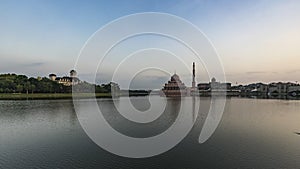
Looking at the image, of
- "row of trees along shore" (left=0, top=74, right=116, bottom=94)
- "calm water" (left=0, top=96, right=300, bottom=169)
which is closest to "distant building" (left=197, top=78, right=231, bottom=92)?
"row of trees along shore" (left=0, top=74, right=116, bottom=94)

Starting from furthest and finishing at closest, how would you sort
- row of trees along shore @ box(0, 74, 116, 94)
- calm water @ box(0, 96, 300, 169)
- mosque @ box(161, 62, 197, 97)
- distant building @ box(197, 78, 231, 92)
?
distant building @ box(197, 78, 231, 92)
mosque @ box(161, 62, 197, 97)
row of trees along shore @ box(0, 74, 116, 94)
calm water @ box(0, 96, 300, 169)

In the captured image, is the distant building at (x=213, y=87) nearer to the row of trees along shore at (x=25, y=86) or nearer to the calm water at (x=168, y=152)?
the row of trees along shore at (x=25, y=86)

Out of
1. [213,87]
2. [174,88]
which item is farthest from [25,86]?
[213,87]

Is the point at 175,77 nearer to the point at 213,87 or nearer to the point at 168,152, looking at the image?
the point at 213,87

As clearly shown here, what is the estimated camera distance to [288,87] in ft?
574

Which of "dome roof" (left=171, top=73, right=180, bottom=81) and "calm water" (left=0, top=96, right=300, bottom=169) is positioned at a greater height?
"dome roof" (left=171, top=73, right=180, bottom=81)

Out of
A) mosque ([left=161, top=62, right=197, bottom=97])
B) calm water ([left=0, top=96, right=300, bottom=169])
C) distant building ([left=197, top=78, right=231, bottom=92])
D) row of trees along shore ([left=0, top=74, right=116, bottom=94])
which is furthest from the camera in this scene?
distant building ([left=197, top=78, right=231, bottom=92])

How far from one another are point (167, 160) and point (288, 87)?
187 meters

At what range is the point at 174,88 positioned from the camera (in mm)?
150875

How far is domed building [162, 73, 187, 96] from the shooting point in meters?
149

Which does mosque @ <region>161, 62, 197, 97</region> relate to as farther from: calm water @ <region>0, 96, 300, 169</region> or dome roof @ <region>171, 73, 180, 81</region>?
calm water @ <region>0, 96, 300, 169</region>

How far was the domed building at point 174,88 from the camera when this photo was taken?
488 ft

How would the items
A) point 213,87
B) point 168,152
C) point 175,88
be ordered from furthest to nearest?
point 213,87, point 175,88, point 168,152

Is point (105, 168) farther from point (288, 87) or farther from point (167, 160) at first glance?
point (288, 87)
